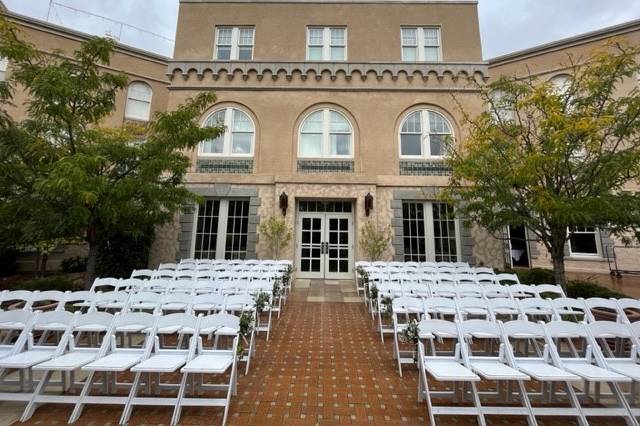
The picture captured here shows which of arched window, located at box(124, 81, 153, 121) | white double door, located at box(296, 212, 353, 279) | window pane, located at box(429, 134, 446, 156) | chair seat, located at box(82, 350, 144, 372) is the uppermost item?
arched window, located at box(124, 81, 153, 121)

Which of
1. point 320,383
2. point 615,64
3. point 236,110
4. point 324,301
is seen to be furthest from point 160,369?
point 236,110

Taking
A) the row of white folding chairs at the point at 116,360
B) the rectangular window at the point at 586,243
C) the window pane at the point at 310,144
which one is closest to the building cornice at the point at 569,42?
the rectangular window at the point at 586,243

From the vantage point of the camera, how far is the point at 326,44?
13.1 metres

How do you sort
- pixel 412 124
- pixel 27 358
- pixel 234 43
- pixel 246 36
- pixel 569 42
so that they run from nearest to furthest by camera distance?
pixel 27 358
pixel 412 124
pixel 234 43
pixel 246 36
pixel 569 42

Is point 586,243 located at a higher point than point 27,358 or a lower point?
higher

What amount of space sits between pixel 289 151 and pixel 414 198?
5.36 meters

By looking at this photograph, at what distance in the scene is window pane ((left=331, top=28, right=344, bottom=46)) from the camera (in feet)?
43.3

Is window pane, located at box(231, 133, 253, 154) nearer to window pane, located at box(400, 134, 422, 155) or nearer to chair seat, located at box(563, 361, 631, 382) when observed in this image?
window pane, located at box(400, 134, 422, 155)

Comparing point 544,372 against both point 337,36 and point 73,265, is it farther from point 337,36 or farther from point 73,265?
point 73,265

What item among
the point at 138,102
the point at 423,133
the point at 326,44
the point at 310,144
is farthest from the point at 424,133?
the point at 138,102

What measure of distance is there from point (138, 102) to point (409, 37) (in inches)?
547

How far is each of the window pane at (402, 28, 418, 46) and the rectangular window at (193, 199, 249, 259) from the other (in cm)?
1001

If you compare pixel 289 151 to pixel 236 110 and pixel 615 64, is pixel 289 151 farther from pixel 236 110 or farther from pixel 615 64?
pixel 615 64

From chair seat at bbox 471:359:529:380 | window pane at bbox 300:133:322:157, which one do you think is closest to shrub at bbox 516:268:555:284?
chair seat at bbox 471:359:529:380
